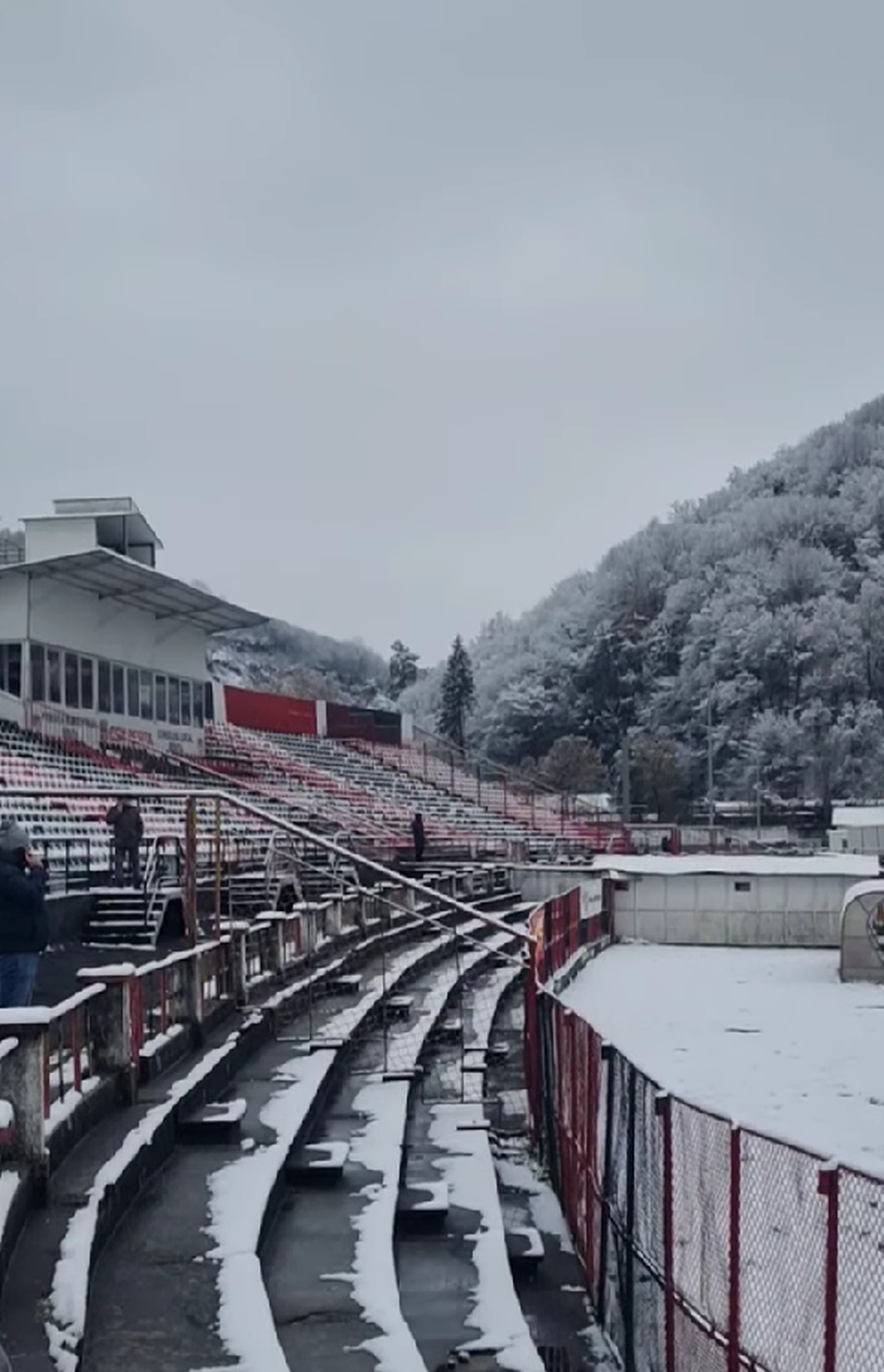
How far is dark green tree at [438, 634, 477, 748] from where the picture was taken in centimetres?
11000

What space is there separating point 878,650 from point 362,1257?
112 meters

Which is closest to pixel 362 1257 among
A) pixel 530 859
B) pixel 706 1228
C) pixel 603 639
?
pixel 706 1228

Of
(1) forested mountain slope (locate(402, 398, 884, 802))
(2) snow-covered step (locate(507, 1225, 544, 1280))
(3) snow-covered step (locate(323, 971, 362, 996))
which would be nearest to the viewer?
(2) snow-covered step (locate(507, 1225, 544, 1280))

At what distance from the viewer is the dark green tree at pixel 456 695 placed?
110000 millimetres

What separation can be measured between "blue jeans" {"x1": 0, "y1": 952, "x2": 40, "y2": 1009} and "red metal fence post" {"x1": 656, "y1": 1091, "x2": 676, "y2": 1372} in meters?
4.57

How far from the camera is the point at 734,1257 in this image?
16.1 feet

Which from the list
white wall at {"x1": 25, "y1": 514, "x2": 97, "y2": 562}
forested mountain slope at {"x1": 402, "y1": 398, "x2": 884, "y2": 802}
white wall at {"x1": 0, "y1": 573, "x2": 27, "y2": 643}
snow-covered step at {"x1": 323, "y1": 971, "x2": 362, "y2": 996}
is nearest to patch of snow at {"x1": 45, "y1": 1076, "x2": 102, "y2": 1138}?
snow-covered step at {"x1": 323, "y1": 971, "x2": 362, "y2": 996}

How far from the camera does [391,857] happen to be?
31.0 metres

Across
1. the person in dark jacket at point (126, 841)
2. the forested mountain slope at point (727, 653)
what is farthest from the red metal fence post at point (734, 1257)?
the forested mountain slope at point (727, 653)

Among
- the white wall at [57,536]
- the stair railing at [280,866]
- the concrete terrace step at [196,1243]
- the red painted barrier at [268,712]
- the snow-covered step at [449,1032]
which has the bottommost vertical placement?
the snow-covered step at [449,1032]

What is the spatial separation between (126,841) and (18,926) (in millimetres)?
9040

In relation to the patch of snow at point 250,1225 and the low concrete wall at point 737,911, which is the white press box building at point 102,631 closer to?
the low concrete wall at point 737,911

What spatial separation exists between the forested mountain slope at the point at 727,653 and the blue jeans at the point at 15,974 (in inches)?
3327

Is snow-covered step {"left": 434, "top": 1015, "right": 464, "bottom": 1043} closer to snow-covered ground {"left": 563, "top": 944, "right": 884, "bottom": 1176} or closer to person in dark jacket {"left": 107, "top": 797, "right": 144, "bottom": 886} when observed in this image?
snow-covered ground {"left": 563, "top": 944, "right": 884, "bottom": 1176}
